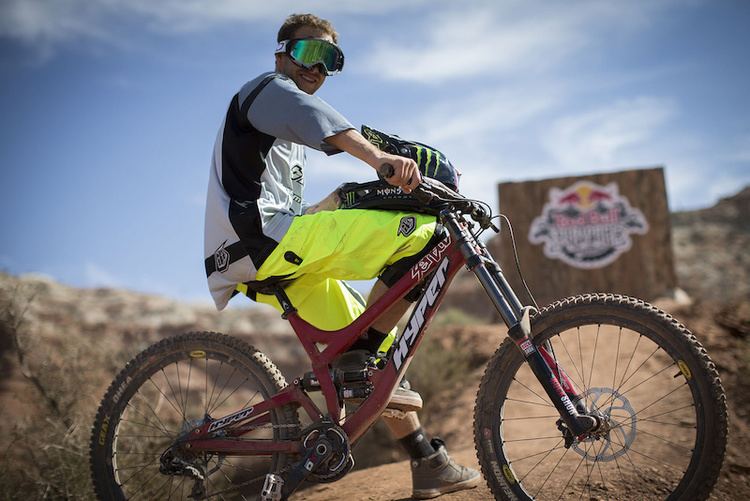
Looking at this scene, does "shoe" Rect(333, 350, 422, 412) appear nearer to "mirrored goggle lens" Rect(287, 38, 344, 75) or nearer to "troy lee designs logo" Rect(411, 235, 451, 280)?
"troy lee designs logo" Rect(411, 235, 451, 280)

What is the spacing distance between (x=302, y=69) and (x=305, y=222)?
0.78m

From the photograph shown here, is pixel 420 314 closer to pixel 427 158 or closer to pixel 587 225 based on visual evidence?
pixel 427 158

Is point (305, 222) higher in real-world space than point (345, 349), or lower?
higher

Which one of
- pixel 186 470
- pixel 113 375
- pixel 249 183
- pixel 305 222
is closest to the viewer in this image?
pixel 305 222

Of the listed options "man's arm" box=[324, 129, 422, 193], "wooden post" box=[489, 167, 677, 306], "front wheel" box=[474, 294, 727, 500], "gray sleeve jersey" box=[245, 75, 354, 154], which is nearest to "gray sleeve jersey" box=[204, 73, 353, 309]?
"gray sleeve jersey" box=[245, 75, 354, 154]

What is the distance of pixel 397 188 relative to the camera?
9.98ft

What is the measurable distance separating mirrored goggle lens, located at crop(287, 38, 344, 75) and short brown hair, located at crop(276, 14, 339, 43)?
0.30 feet

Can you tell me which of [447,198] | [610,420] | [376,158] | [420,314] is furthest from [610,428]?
[376,158]

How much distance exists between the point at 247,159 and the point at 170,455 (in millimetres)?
1464

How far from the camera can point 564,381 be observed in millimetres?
2783

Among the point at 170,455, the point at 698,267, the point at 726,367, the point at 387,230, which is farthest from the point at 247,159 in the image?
the point at 698,267

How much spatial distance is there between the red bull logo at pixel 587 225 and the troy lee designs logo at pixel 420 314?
8.79 meters

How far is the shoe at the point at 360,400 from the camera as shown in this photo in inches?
Result: 123

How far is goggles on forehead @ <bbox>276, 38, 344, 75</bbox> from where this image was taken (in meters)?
3.29
